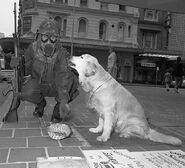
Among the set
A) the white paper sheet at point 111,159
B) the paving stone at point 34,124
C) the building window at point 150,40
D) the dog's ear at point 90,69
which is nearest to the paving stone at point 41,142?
the white paper sheet at point 111,159

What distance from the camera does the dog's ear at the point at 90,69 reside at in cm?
480

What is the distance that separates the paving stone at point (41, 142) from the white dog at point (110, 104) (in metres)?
0.65

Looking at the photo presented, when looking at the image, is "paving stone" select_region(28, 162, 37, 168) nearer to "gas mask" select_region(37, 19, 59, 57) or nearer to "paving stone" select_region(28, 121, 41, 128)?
"paving stone" select_region(28, 121, 41, 128)

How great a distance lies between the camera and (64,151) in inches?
173

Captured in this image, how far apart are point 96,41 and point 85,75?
31484 millimetres

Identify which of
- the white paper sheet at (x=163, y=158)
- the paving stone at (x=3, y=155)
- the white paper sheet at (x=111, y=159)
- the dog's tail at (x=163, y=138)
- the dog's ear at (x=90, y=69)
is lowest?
the paving stone at (x=3, y=155)

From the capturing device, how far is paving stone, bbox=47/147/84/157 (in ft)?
13.9

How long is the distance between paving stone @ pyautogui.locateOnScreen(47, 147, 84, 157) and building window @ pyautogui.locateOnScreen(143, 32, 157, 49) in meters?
36.4

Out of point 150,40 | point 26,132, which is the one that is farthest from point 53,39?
point 150,40

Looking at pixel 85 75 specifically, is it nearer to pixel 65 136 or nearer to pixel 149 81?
pixel 65 136

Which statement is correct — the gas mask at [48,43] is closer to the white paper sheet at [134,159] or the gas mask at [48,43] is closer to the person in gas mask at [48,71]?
the person in gas mask at [48,71]

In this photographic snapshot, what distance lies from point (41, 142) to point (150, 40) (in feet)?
121

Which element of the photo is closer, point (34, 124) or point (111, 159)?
point (111, 159)

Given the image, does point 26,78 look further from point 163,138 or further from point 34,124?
point 163,138
